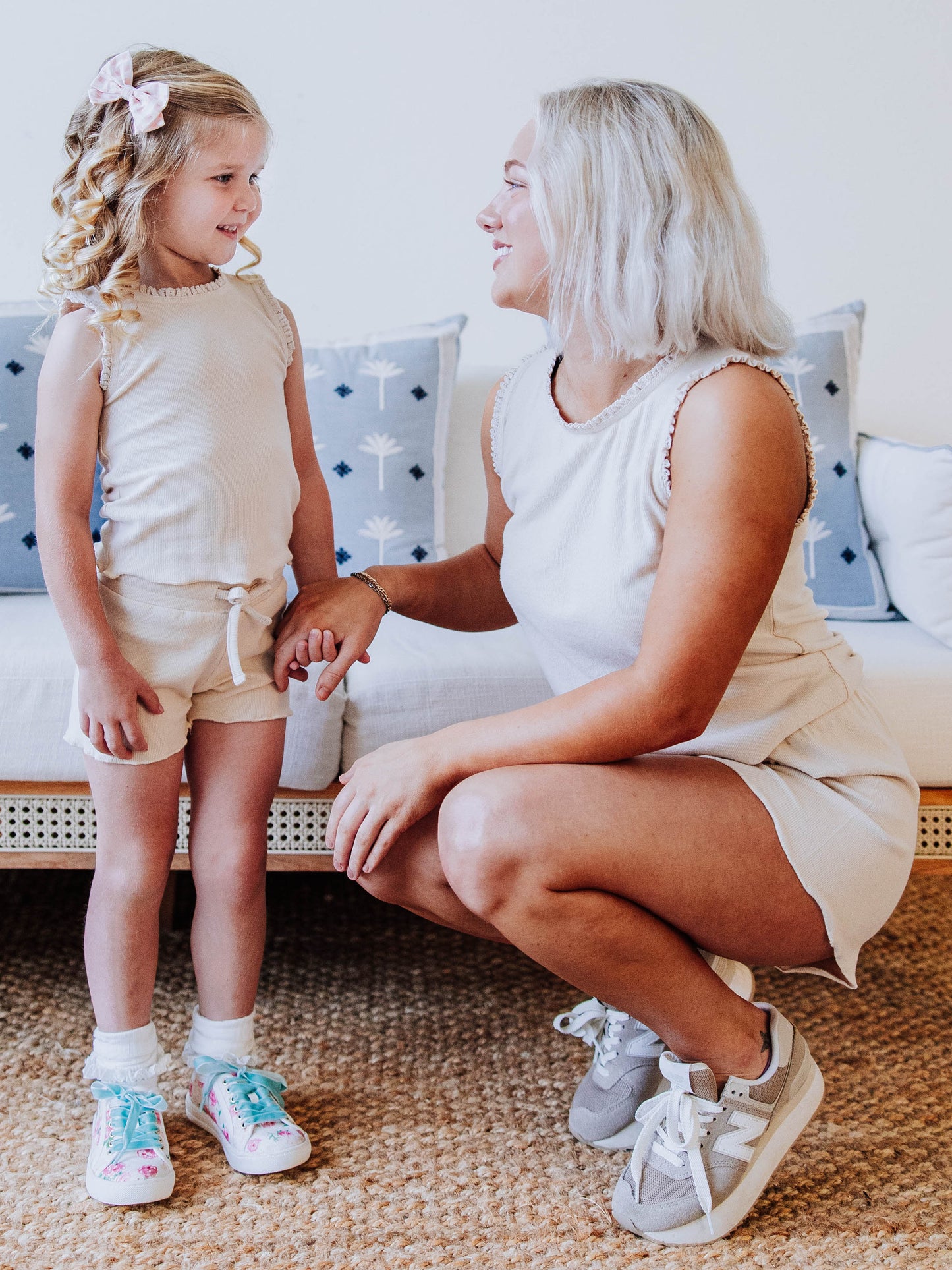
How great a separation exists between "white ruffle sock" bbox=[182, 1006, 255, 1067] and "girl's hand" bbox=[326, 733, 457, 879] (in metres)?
0.27

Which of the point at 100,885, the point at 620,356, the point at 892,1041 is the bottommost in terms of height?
the point at 892,1041

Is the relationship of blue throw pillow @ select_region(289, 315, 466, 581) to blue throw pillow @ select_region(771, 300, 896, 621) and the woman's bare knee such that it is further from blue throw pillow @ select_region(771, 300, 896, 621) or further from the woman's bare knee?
the woman's bare knee

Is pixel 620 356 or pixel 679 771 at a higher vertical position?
pixel 620 356

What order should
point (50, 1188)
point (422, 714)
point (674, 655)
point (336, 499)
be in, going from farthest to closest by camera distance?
point (336, 499), point (422, 714), point (50, 1188), point (674, 655)

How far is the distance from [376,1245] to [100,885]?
18.7 inches

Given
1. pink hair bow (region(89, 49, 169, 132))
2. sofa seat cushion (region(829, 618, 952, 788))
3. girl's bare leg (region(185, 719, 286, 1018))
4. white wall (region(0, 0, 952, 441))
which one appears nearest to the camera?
pink hair bow (region(89, 49, 169, 132))

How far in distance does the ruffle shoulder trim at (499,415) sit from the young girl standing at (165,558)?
0.86 ft

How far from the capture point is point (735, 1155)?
3.61ft

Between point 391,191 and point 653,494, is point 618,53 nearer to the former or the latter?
point 391,191

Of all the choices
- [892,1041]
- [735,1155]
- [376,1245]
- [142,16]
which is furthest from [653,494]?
[142,16]

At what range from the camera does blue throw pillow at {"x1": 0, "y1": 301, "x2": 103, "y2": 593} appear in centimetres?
182

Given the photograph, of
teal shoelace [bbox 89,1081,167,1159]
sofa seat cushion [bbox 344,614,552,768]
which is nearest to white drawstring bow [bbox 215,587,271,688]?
sofa seat cushion [bbox 344,614,552,768]

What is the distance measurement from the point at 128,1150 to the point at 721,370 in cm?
100

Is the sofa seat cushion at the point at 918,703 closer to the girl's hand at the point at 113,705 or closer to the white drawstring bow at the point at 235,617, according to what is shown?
the white drawstring bow at the point at 235,617
